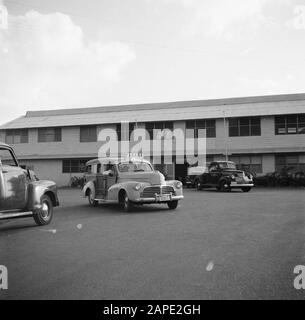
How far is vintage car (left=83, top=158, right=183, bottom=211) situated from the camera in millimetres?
11742

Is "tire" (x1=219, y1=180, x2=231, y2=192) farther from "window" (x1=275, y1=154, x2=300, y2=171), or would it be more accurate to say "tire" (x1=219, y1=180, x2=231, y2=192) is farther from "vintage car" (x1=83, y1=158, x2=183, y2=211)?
"window" (x1=275, y1=154, x2=300, y2=171)

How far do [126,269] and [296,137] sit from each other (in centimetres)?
2643

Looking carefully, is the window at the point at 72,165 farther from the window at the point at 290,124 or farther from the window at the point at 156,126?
the window at the point at 290,124

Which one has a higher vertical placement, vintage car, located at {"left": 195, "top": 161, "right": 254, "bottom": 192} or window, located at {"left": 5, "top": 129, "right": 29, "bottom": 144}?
window, located at {"left": 5, "top": 129, "right": 29, "bottom": 144}

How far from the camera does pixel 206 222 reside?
30.0 feet

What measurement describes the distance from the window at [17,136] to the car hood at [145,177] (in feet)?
82.9

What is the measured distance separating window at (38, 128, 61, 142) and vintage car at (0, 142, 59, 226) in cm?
2539

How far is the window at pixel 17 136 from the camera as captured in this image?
35281 mm

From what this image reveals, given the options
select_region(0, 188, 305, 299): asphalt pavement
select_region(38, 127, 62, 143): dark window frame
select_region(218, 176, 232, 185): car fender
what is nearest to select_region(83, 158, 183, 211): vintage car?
select_region(0, 188, 305, 299): asphalt pavement

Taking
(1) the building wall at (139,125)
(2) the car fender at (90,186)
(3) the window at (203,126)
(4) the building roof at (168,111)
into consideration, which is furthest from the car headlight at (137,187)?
(3) the window at (203,126)

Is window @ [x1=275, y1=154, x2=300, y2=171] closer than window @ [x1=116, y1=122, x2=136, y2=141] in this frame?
Yes

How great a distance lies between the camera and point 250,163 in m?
29.5
